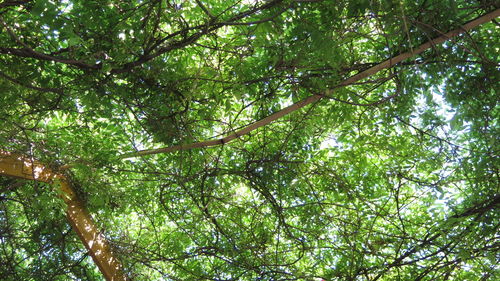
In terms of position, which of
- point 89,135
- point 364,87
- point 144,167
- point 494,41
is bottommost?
point 494,41

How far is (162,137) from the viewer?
281cm

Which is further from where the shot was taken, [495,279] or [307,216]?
[307,216]

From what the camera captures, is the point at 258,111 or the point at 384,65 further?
the point at 258,111

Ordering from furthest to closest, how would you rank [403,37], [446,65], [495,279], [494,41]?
1. [495,279]
2. [494,41]
3. [446,65]
4. [403,37]

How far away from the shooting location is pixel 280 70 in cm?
255

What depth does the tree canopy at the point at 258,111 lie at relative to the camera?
2.15m

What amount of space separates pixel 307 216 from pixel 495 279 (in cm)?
109

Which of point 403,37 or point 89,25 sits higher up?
point 89,25

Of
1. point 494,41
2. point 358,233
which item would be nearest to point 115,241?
point 358,233

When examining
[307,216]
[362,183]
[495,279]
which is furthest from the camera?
[362,183]

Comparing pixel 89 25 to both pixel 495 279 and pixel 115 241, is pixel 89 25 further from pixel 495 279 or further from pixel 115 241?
pixel 495 279

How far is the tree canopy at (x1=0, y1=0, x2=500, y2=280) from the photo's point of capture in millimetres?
2146

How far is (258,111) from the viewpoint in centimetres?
289

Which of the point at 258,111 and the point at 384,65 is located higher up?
the point at 258,111
